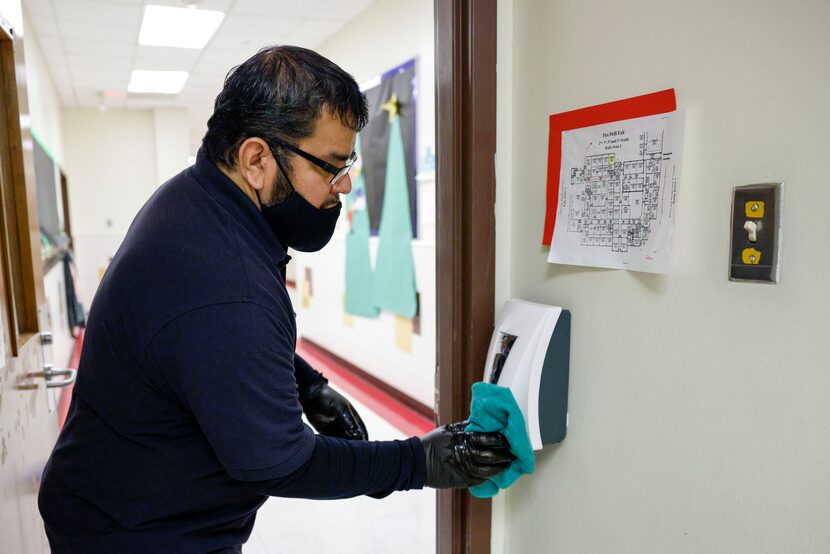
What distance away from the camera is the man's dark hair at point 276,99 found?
2.94 ft

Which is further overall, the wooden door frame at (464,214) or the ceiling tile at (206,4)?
the ceiling tile at (206,4)

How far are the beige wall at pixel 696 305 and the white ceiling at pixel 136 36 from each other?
3417 mm

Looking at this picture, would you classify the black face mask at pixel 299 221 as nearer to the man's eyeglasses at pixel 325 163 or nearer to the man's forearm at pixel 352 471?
the man's eyeglasses at pixel 325 163

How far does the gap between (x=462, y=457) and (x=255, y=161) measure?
1.98 feet

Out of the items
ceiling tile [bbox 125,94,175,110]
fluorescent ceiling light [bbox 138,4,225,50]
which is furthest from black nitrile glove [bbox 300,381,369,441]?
ceiling tile [bbox 125,94,175,110]

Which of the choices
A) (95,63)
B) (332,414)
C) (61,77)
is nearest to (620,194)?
(332,414)

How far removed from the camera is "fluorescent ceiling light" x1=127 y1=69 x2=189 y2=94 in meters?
5.89

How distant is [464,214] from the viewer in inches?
47.1

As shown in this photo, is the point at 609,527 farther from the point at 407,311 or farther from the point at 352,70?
the point at 352,70

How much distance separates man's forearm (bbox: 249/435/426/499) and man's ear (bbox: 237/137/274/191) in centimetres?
43

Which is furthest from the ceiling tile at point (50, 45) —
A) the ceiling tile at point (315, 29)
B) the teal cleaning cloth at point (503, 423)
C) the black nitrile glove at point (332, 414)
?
the teal cleaning cloth at point (503, 423)

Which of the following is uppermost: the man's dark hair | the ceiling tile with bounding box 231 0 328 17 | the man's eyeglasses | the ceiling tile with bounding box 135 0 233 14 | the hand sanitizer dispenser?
the ceiling tile with bounding box 231 0 328 17

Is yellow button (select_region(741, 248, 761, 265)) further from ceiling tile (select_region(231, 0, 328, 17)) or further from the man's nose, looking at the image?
ceiling tile (select_region(231, 0, 328, 17))

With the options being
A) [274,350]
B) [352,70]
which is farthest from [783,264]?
[352,70]
